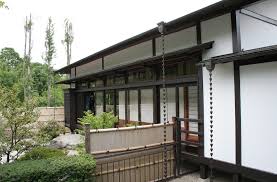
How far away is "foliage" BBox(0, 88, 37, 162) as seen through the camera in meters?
7.43

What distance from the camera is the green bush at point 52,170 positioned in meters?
5.26

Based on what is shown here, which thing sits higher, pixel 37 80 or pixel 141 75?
pixel 37 80

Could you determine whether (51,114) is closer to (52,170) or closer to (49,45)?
(49,45)

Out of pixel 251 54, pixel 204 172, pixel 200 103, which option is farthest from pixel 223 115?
pixel 251 54

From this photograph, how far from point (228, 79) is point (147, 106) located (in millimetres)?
4758

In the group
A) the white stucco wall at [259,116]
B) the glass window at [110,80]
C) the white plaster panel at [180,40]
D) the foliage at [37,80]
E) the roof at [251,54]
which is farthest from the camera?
the foliage at [37,80]

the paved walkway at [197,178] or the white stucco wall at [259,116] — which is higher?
the white stucco wall at [259,116]

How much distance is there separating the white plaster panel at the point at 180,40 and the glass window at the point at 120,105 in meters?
3.82

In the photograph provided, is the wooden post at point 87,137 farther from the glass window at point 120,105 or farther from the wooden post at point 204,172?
the glass window at point 120,105

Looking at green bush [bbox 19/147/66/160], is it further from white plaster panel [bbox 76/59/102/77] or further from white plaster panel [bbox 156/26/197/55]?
white plaster panel [bbox 76/59/102/77]

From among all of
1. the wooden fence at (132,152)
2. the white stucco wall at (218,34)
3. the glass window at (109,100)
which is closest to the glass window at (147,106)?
the glass window at (109,100)

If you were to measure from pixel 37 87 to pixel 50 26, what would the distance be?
8.51 m

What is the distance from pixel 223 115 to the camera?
260 inches

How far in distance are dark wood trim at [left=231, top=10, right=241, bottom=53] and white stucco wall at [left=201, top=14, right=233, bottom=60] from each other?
133 mm
